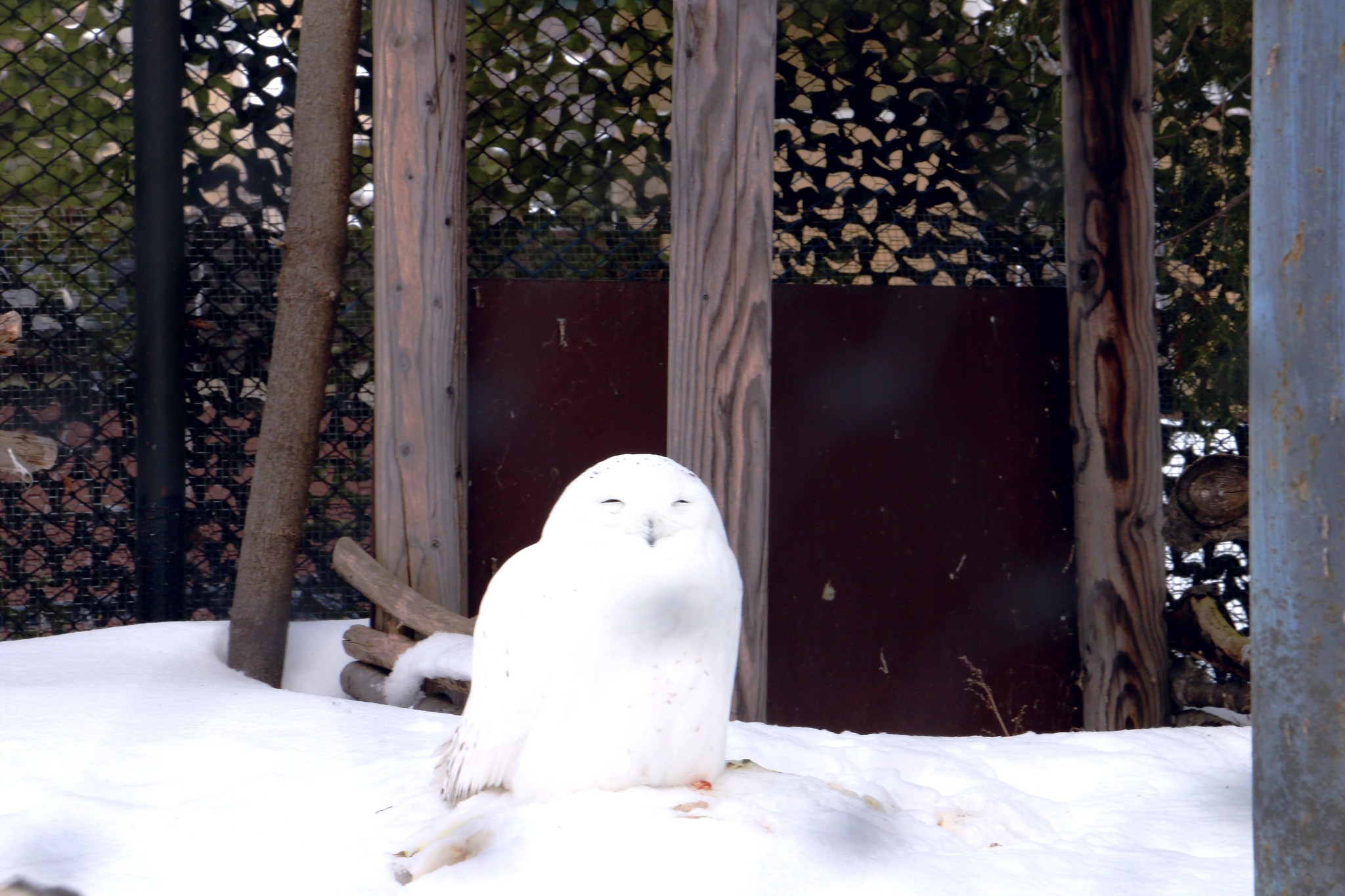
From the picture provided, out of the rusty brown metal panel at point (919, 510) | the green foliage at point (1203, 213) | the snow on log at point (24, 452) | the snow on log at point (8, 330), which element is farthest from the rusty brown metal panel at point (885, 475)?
the snow on log at point (8, 330)

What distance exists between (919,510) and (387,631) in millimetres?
1531

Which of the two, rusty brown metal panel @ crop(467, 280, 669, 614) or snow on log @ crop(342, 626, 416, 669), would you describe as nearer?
snow on log @ crop(342, 626, 416, 669)

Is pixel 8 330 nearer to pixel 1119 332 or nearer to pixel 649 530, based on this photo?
pixel 649 530

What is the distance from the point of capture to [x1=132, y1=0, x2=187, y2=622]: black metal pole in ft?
9.59

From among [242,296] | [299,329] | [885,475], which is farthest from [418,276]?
[885,475]

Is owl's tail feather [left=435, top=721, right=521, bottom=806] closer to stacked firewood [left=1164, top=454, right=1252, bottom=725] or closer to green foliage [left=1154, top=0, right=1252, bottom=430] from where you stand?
stacked firewood [left=1164, top=454, right=1252, bottom=725]

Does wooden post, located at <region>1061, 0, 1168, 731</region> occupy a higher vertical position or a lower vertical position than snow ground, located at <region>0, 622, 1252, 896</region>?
higher

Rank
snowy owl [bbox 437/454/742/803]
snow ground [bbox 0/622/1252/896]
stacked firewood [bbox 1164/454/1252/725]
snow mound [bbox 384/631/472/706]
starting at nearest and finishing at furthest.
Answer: snow ground [bbox 0/622/1252/896] → snowy owl [bbox 437/454/742/803] → snow mound [bbox 384/631/472/706] → stacked firewood [bbox 1164/454/1252/725]

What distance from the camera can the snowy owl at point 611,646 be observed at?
5.16 ft

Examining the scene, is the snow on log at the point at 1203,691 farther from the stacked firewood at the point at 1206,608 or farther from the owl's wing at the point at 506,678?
the owl's wing at the point at 506,678

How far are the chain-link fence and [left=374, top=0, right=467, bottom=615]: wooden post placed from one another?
456 mm

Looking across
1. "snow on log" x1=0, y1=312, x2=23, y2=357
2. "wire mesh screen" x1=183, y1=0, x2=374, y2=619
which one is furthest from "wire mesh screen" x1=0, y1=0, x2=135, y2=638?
"snow on log" x1=0, y1=312, x2=23, y2=357

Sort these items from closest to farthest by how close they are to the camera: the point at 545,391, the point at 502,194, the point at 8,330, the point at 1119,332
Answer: the point at 8,330 → the point at 1119,332 → the point at 545,391 → the point at 502,194

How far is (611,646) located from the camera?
159cm
